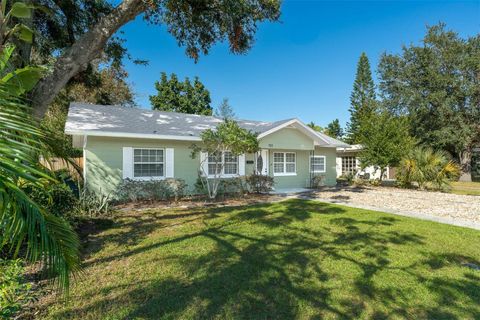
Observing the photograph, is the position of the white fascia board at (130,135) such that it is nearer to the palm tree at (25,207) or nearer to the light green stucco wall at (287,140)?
the light green stucco wall at (287,140)

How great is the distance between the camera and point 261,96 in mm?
28750

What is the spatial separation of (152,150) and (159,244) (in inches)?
277

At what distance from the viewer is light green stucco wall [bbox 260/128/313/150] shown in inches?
584

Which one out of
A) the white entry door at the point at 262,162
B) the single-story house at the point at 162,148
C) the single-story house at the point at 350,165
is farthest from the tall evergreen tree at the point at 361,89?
the white entry door at the point at 262,162

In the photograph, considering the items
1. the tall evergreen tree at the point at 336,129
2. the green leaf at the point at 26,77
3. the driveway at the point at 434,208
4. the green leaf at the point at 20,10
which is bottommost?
the driveway at the point at 434,208

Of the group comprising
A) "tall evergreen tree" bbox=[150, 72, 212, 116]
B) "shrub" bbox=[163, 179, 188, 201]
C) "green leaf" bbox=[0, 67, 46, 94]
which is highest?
"tall evergreen tree" bbox=[150, 72, 212, 116]

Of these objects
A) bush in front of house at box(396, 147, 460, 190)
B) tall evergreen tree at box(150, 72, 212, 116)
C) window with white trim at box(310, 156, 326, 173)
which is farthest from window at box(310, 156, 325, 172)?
tall evergreen tree at box(150, 72, 212, 116)

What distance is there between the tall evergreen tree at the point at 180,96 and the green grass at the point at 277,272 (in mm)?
27940

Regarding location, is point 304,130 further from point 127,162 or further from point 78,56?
point 78,56

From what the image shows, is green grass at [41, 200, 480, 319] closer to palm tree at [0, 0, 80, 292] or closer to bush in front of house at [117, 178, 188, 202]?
palm tree at [0, 0, 80, 292]

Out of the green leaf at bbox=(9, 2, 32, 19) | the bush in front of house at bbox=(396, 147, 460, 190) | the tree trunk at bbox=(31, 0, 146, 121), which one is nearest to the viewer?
the green leaf at bbox=(9, 2, 32, 19)

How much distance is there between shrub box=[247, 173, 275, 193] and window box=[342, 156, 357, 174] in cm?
1444

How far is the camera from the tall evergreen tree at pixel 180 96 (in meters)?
33.7

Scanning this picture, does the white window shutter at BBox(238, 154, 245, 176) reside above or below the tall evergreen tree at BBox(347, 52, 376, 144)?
below
